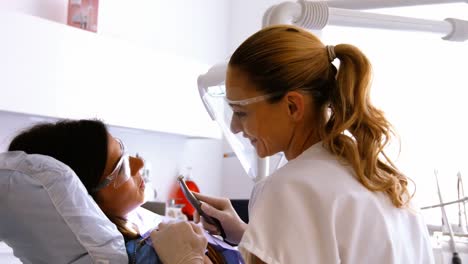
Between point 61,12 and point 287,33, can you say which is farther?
point 61,12

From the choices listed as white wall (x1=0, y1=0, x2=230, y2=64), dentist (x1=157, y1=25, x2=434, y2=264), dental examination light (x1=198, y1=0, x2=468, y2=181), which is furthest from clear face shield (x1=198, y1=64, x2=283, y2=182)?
white wall (x1=0, y1=0, x2=230, y2=64)

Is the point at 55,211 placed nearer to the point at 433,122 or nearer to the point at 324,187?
the point at 324,187

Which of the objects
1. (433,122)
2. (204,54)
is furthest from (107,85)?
(433,122)

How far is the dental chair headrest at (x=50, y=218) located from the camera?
1.40 meters

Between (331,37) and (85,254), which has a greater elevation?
(331,37)

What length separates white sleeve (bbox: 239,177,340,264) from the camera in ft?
3.56

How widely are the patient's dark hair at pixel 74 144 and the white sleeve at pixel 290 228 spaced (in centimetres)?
63

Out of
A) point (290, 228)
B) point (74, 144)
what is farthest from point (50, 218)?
point (290, 228)

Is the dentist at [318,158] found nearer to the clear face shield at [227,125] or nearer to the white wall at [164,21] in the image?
the clear face shield at [227,125]

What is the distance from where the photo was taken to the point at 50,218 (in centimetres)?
141

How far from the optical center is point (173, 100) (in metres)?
3.79

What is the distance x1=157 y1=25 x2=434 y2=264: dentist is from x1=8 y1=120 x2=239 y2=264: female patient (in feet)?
1.19

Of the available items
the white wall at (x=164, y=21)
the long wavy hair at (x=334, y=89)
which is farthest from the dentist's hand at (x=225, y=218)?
the white wall at (x=164, y=21)

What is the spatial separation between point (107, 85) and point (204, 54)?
119cm
